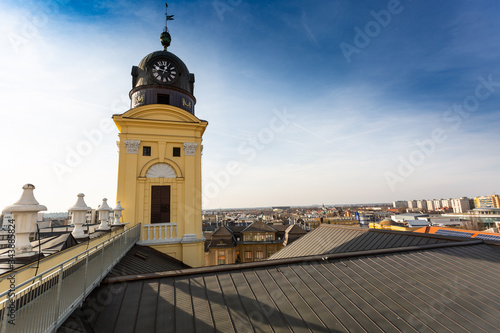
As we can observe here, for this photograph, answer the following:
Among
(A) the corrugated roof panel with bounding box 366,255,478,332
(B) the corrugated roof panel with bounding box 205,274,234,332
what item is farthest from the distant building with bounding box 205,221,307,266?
(B) the corrugated roof panel with bounding box 205,274,234,332

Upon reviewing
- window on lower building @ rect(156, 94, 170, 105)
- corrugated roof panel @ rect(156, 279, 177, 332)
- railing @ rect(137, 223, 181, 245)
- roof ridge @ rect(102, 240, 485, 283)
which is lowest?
corrugated roof panel @ rect(156, 279, 177, 332)

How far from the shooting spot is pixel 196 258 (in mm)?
14180

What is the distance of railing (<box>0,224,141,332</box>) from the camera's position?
9.84 feet

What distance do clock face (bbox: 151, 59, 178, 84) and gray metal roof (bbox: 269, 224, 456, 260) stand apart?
1494cm

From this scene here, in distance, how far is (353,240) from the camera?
15.5m

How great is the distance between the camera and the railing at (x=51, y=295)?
3.00 meters

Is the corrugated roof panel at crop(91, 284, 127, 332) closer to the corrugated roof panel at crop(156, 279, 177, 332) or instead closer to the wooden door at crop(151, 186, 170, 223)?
the corrugated roof panel at crop(156, 279, 177, 332)

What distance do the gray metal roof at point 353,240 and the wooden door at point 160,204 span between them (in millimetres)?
9666

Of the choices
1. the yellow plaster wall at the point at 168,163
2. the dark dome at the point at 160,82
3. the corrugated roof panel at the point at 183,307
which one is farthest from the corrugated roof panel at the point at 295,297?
the dark dome at the point at 160,82

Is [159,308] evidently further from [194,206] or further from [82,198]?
[194,206]

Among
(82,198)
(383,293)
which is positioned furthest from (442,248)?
(82,198)

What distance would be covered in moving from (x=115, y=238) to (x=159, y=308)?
3394 mm

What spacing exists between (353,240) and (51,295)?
15.7 meters

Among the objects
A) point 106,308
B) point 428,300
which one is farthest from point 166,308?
point 428,300
